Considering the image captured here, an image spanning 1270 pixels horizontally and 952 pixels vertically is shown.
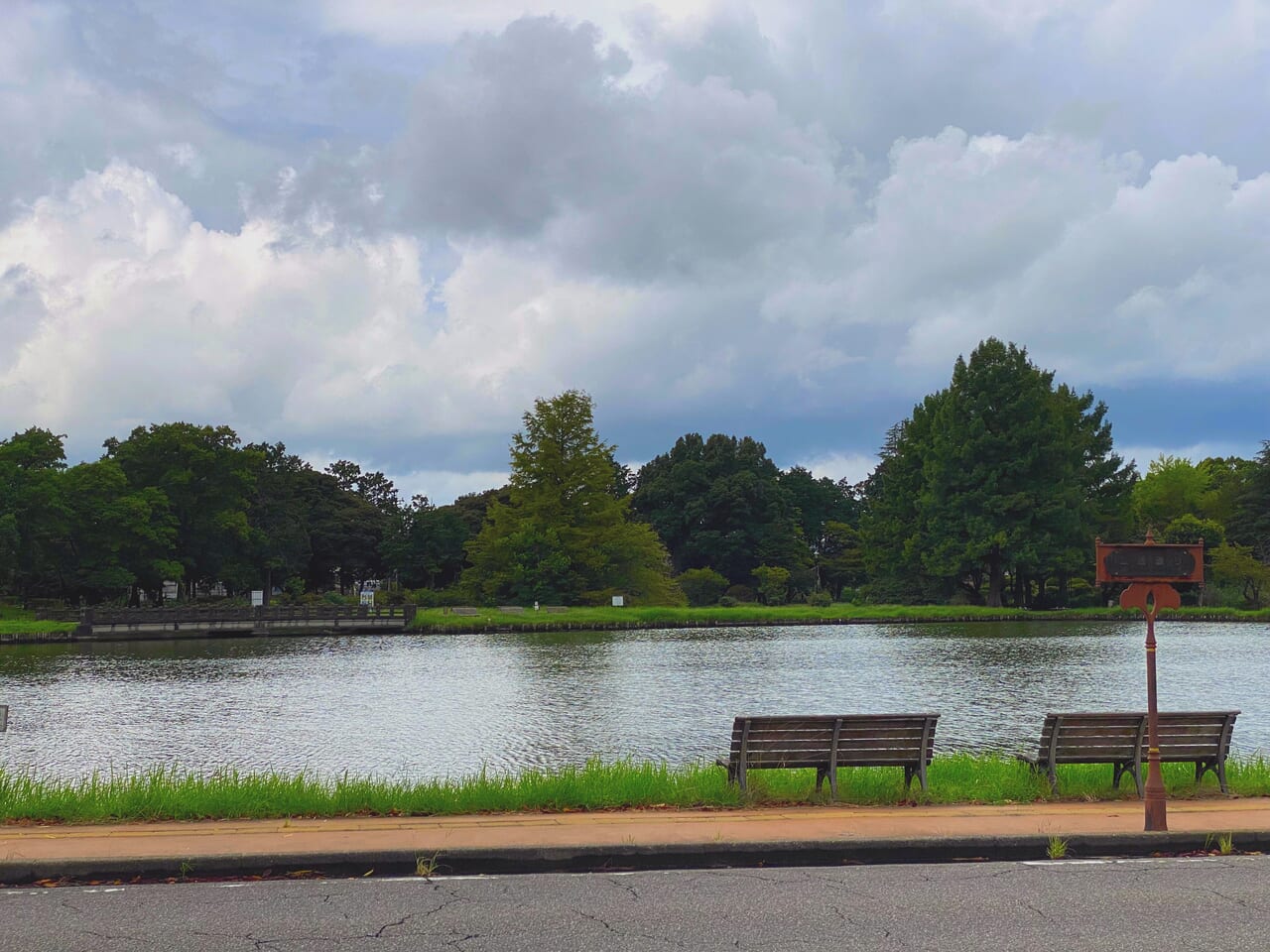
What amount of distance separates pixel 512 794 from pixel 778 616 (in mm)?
62509

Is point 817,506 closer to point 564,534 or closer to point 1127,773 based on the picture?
point 564,534

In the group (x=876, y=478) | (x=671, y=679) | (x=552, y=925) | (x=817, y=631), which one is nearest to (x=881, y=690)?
(x=671, y=679)

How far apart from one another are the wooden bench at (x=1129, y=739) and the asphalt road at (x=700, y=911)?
283cm

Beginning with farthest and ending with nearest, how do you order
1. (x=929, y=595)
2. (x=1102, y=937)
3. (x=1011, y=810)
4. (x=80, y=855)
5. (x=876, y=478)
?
(x=876, y=478) → (x=929, y=595) → (x=1011, y=810) → (x=80, y=855) → (x=1102, y=937)

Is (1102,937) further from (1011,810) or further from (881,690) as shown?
(881,690)

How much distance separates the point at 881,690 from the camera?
1218 inches

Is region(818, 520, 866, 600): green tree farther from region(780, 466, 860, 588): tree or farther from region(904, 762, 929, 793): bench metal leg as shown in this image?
region(904, 762, 929, 793): bench metal leg

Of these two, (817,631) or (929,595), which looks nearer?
(817,631)

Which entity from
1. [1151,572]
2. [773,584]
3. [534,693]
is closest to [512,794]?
[1151,572]

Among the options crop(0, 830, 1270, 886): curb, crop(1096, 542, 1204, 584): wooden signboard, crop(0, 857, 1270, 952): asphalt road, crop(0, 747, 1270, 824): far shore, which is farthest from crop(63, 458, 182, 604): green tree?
crop(1096, 542, 1204, 584): wooden signboard

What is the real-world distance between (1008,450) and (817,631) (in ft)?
75.4

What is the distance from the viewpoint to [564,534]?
78562mm

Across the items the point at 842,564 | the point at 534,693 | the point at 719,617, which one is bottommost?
the point at 534,693

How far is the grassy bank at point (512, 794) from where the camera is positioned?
34.3 feet
